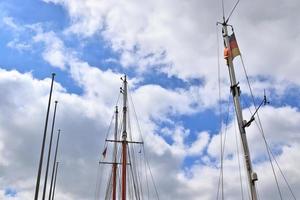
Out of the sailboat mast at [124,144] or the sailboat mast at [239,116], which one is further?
the sailboat mast at [124,144]

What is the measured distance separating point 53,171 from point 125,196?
71.7 ft

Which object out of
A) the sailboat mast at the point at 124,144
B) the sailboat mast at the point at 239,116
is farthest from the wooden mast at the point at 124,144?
the sailboat mast at the point at 239,116

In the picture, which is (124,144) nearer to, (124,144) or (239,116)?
(124,144)

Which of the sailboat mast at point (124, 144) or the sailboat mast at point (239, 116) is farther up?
the sailboat mast at point (124, 144)

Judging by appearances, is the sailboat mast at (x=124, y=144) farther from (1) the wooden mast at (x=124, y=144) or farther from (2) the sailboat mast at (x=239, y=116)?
(2) the sailboat mast at (x=239, y=116)

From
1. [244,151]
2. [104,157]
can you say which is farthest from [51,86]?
[104,157]

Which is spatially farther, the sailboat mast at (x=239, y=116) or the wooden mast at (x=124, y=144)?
the wooden mast at (x=124, y=144)

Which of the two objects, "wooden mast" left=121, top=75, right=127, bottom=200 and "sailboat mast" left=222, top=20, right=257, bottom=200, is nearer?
"sailboat mast" left=222, top=20, right=257, bottom=200

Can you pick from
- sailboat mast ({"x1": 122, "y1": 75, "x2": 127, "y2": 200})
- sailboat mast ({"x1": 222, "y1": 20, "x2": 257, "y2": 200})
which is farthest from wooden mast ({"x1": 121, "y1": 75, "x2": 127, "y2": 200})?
sailboat mast ({"x1": 222, "y1": 20, "x2": 257, "y2": 200})

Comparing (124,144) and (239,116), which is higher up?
(124,144)

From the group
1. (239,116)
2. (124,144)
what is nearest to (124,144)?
(124,144)

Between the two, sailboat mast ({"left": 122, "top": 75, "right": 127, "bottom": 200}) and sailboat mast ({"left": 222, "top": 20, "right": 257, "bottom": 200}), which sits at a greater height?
sailboat mast ({"left": 122, "top": 75, "right": 127, "bottom": 200})

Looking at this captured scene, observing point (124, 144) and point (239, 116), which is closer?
point (239, 116)

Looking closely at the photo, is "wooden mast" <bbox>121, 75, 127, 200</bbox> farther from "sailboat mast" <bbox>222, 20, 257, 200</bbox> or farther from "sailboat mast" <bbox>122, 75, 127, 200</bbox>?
"sailboat mast" <bbox>222, 20, 257, 200</bbox>
